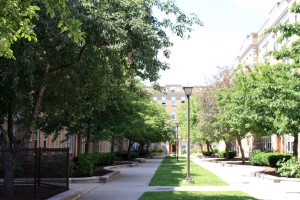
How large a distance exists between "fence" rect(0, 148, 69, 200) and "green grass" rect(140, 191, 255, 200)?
2.61m

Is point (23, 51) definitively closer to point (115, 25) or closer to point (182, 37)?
point (115, 25)

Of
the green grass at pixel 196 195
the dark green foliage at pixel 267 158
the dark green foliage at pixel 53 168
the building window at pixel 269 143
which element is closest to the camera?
the dark green foliage at pixel 53 168

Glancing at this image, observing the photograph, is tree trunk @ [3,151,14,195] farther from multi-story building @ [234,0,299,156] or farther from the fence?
multi-story building @ [234,0,299,156]

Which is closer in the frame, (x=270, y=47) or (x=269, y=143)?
(x=270, y=47)

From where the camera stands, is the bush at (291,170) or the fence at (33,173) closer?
the fence at (33,173)

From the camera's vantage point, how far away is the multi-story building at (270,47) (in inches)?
1384

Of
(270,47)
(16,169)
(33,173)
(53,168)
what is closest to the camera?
(33,173)

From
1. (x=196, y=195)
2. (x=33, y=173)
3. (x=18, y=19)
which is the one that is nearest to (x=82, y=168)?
(x=196, y=195)

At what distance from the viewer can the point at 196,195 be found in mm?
12844

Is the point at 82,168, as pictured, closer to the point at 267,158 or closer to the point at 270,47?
the point at 267,158

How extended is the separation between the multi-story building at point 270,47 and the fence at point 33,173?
68.5ft

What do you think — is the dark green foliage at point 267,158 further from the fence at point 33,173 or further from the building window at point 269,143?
the fence at point 33,173

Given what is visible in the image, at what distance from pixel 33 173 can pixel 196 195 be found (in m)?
5.18

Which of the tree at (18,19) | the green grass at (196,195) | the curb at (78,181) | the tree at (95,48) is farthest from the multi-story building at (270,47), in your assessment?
the tree at (18,19)
